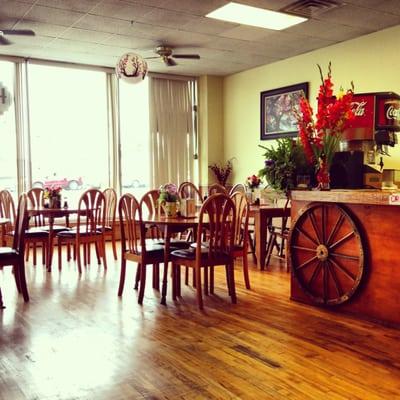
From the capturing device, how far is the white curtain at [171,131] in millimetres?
8719

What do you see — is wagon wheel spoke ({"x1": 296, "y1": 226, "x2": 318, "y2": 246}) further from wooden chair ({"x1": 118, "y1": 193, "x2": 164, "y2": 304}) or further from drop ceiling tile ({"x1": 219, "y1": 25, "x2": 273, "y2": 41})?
drop ceiling tile ({"x1": 219, "y1": 25, "x2": 273, "y2": 41})

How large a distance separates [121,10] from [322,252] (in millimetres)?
3389

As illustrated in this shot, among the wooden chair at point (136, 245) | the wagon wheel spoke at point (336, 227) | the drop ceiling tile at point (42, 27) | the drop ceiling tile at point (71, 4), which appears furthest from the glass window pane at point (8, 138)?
the wagon wheel spoke at point (336, 227)

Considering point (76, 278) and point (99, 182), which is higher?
point (99, 182)

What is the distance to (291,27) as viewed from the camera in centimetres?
600

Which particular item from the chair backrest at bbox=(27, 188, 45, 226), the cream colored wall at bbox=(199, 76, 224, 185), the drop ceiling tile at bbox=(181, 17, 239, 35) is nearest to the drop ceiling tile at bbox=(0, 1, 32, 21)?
the drop ceiling tile at bbox=(181, 17, 239, 35)

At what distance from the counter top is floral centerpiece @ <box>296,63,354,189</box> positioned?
0.41 ft

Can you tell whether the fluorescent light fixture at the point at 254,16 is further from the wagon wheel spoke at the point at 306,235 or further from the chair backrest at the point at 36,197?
the chair backrest at the point at 36,197

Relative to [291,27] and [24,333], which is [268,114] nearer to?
[291,27]

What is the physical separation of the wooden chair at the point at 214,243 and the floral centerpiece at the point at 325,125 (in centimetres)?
77

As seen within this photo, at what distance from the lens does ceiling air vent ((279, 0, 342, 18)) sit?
16.9ft

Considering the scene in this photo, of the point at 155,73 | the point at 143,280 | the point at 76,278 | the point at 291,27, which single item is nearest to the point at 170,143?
the point at 155,73

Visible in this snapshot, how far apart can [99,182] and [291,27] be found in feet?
13.5

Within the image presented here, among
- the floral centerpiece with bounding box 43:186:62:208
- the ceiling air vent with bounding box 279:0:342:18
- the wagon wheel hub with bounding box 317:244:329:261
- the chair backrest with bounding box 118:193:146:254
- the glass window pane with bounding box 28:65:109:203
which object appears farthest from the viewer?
the glass window pane with bounding box 28:65:109:203
